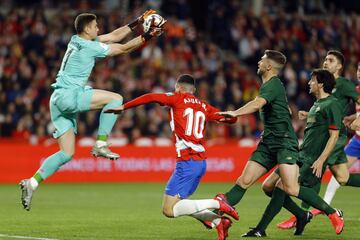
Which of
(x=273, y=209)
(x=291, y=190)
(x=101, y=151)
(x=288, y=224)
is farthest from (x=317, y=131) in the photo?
(x=101, y=151)

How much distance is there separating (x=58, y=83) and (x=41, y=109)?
11.5 meters

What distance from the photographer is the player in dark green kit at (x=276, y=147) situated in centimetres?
1195

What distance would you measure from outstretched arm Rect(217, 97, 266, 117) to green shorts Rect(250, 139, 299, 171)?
2.19ft

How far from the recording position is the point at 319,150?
12.7 metres

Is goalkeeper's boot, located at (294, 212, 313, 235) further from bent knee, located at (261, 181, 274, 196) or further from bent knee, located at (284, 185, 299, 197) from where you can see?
bent knee, located at (284, 185, 299, 197)

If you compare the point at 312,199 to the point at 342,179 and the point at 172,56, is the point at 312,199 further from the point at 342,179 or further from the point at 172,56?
the point at 172,56

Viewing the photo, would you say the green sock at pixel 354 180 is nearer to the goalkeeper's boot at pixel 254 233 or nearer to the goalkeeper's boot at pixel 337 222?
the goalkeeper's boot at pixel 337 222

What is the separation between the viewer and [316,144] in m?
12.6

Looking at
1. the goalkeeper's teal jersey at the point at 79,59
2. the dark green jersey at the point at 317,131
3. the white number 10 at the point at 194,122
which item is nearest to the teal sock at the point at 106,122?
the goalkeeper's teal jersey at the point at 79,59

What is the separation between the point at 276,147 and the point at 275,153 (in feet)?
0.28

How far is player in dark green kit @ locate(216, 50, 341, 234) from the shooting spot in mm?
11945

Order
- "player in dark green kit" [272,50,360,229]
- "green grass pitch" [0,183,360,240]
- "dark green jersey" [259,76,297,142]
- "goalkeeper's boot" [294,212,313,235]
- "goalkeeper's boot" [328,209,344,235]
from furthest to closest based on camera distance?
"player in dark green kit" [272,50,360,229] → "goalkeeper's boot" [294,212,313,235] → "green grass pitch" [0,183,360,240] → "dark green jersey" [259,76,297,142] → "goalkeeper's boot" [328,209,344,235]

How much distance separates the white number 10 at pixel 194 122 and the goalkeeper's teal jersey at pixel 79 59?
4.86 ft

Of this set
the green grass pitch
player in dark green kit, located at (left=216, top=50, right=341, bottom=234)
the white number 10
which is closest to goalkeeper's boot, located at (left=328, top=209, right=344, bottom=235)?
player in dark green kit, located at (left=216, top=50, right=341, bottom=234)
